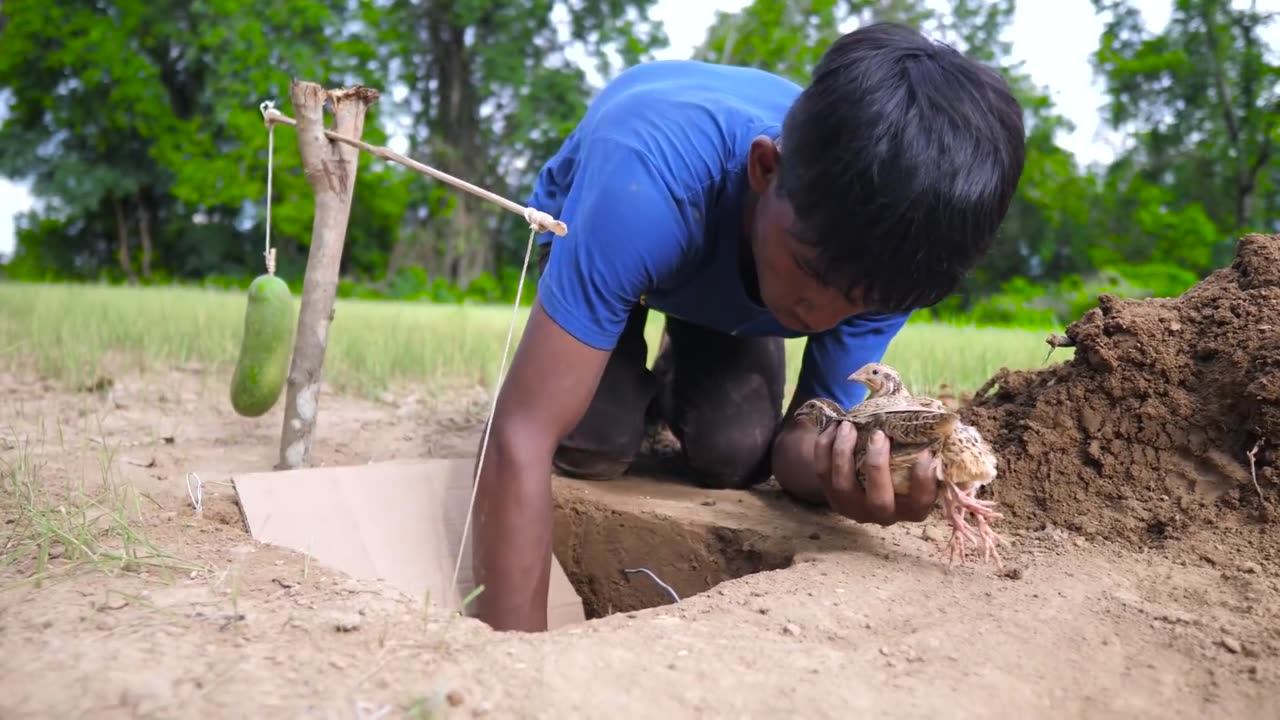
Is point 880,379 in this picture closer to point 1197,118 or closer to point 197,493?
point 197,493

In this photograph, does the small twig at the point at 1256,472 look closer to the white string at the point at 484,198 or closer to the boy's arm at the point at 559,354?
the boy's arm at the point at 559,354

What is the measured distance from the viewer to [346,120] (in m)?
2.07

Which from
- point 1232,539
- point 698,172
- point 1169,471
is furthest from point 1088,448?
point 698,172

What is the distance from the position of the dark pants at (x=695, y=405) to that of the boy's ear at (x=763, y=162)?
2.80 ft

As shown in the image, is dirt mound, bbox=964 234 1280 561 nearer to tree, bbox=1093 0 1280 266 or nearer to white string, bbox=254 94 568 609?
white string, bbox=254 94 568 609

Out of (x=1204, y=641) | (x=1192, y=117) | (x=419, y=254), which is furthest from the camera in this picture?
(x=419, y=254)

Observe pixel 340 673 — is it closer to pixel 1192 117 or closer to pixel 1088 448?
pixel 1088 448

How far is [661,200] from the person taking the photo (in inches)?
64.5

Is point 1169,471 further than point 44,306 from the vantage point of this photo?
No

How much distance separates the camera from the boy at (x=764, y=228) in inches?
53.4

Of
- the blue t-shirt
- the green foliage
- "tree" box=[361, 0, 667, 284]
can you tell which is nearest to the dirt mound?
the blue t-shirt

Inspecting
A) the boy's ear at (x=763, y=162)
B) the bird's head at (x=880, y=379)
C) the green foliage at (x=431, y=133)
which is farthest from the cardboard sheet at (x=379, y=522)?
the green foliage at (x=431, y=133)

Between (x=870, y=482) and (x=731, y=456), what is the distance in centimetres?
85

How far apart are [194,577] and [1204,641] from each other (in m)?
1.45
